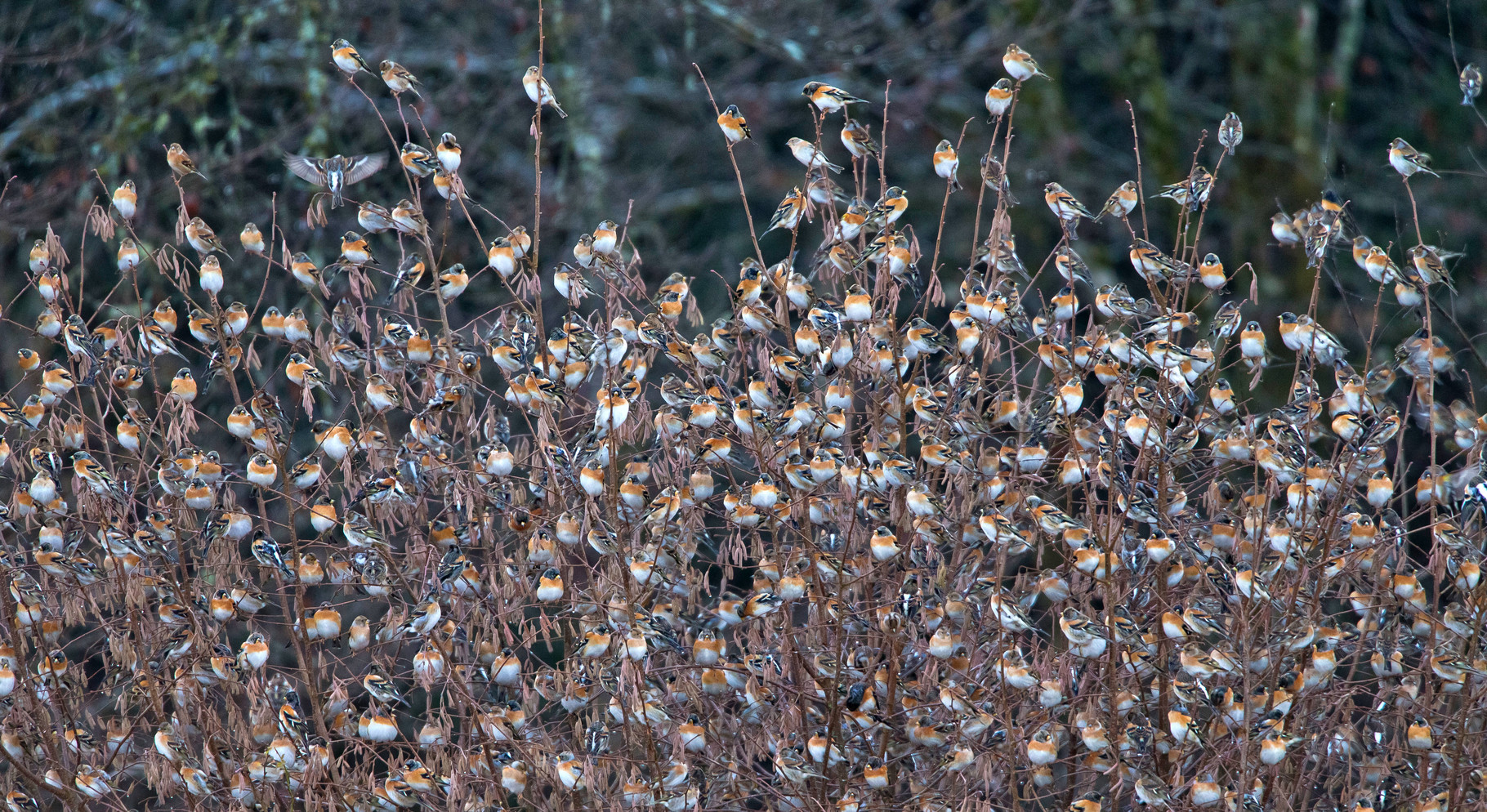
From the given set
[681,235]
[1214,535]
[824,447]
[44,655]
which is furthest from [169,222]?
[1214,535]

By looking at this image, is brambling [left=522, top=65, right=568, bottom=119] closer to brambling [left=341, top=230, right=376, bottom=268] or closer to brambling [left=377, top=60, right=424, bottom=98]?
brambling [left=377, top=60, right=424, bottom=98]

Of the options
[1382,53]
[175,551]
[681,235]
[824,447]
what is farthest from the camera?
[1382,53]

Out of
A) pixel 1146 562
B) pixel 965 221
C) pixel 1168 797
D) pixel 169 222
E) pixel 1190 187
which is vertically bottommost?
pixel 965 221

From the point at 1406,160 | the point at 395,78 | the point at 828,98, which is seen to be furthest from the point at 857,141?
the point at 1406,160

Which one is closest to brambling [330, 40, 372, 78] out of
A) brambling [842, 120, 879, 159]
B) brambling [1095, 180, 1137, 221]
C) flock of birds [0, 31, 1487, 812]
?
flock of birds [0, 31, 1487, 812]

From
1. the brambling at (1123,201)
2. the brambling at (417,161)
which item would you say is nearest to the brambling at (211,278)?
the brambling at (417,161)

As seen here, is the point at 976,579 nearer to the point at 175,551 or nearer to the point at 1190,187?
the point at 1190,187

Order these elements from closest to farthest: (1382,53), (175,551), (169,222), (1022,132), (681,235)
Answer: (175,551) < (169,222) < (681,235) < (1022,132) < (1382,53)
